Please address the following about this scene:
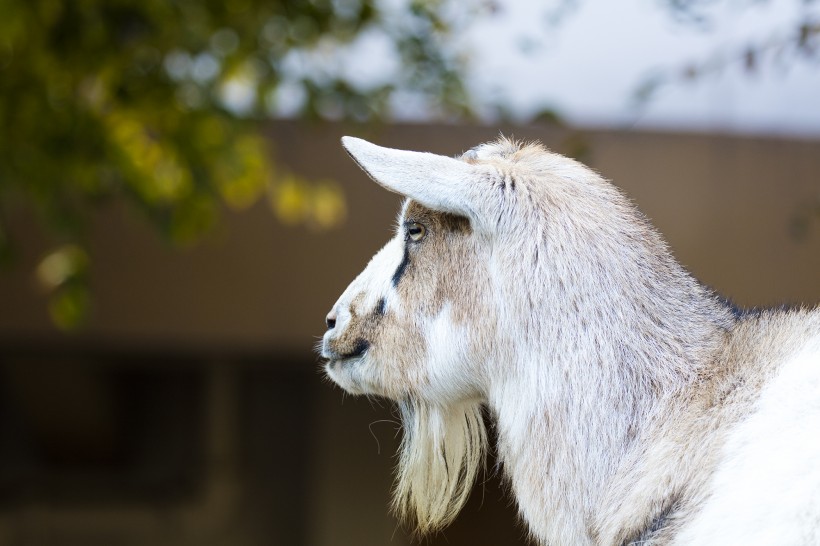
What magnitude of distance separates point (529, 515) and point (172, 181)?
10.8 ft

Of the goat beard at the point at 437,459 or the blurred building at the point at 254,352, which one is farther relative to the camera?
the blurred building at the point at 254,352

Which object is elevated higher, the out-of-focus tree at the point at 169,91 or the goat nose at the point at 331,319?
the out-of-focus tree at the point at 169,91

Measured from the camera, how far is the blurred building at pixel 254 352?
6633mm

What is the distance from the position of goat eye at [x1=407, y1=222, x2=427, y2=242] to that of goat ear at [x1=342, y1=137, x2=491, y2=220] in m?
0.15

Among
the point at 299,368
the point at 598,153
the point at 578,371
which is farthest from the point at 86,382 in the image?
the point at 578,371

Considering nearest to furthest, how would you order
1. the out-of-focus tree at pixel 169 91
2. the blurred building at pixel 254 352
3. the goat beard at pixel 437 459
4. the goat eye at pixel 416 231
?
the goat eye at pixel 416 231 < the goat beard at pixel 437 459 < the out-of-focus tree at pixel 169 91 < the blurred building at pixel 254 352

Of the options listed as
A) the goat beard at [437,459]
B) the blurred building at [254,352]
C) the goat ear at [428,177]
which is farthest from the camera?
the blurred building at [254,352]

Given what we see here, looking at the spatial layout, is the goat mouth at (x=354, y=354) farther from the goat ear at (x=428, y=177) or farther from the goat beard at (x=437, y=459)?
the goat ear at (x=428, y=177)

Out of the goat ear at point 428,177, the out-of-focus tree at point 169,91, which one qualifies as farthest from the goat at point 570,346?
the out-of-focus tree at point 169,91

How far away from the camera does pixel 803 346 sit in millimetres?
2002

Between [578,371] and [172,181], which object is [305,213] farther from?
[578,371]

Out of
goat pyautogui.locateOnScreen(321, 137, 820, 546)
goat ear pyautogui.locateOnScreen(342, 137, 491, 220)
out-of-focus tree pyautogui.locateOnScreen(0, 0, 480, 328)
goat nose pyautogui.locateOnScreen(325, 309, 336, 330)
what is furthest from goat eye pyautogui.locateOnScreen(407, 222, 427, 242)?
out-of-focus tree pyautogui.locateOnScreen(0, 0, 480, 328)

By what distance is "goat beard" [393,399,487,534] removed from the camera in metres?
2.46

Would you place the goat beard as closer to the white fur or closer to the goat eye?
the goat eye
